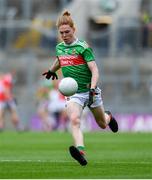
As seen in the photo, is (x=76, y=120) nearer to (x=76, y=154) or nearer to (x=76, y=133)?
(x=76, y=133)

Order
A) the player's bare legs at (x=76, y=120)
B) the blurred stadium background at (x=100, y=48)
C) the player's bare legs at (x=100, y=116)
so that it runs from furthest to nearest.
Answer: the blurred stadium background at (x=100, y=48), the player's bare legs at (x=100, y=116), the player's bare legs at (x=76, y=120)

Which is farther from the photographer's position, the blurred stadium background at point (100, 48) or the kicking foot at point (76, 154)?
the blurred stadium background at point (100, 48)

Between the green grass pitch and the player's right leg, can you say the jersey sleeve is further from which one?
the green grass pitch

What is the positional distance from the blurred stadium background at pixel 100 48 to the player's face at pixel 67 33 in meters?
16.6

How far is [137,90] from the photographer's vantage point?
30.3m

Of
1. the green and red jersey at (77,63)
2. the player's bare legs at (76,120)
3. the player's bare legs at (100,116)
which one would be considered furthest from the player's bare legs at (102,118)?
the player's bare legs at (76,120)

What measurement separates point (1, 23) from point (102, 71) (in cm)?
406

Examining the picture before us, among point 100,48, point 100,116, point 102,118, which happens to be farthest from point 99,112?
point 100,48

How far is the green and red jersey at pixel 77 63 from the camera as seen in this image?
543 inches

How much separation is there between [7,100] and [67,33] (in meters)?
17.9

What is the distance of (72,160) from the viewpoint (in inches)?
588

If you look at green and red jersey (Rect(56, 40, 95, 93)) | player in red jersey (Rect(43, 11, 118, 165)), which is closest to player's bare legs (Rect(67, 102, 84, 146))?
player in red jersey (Rect(43, 11, 118, 165))

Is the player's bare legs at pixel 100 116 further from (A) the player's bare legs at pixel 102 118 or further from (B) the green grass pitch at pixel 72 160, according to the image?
(B) the green grass pitch at pixel 72 160

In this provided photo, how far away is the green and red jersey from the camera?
13805 mm
